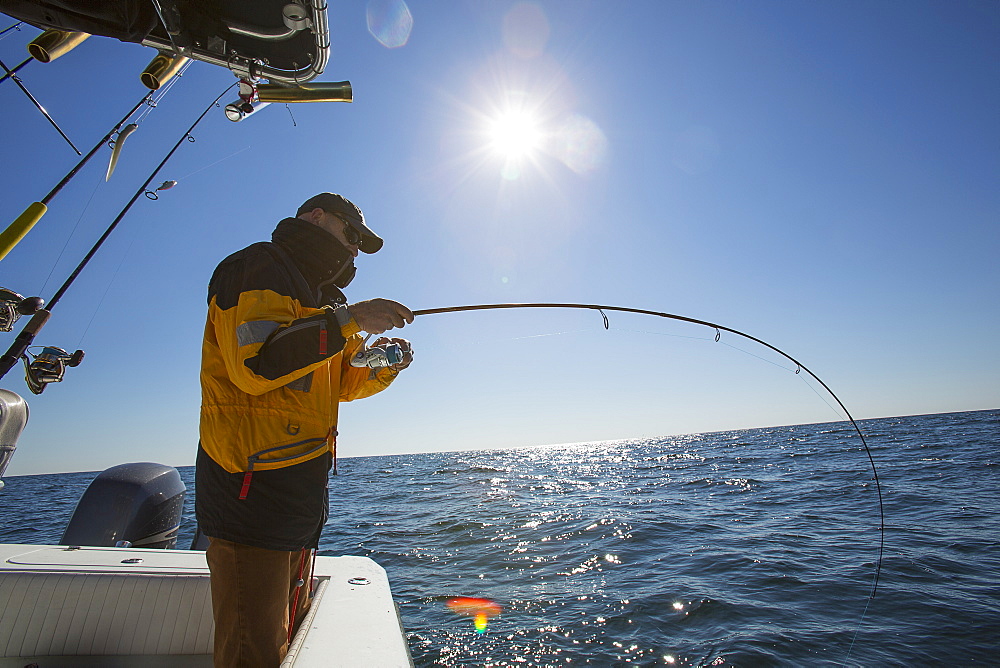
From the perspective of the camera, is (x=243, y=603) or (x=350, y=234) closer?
(x=243, y=603)

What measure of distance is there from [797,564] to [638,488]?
8164 millimetres

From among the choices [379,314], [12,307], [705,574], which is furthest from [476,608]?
[12,307]

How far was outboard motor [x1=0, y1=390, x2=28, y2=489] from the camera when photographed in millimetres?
2586

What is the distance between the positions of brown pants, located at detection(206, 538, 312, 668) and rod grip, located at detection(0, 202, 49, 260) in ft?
6.48

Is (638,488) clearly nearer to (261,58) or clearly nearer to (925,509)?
(925,509)

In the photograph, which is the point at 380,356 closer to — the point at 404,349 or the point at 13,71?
the point at 404,349

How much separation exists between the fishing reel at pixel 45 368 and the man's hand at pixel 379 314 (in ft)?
6.82

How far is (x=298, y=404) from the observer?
1.77 m

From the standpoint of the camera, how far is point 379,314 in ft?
5.84

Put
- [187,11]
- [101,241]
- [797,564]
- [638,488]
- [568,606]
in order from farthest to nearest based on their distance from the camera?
[638,488], [797,564], [568,606], [101,241], [187,11]

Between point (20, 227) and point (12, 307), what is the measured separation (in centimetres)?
50

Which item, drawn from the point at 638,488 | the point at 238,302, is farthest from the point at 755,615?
the point at 638,488


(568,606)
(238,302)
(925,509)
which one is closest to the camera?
(238,302)

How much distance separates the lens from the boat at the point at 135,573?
2350mm
